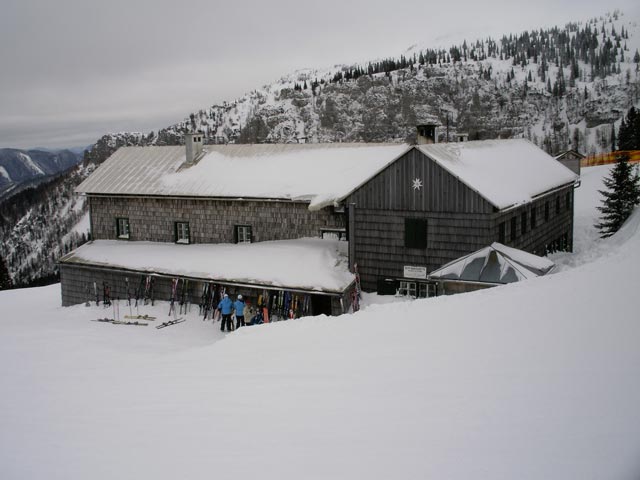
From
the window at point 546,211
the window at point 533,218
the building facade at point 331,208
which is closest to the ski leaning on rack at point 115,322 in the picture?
the building facade at point 331,208

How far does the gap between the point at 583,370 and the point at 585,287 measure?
14.8ft

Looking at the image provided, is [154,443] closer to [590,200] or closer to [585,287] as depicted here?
[585,287]

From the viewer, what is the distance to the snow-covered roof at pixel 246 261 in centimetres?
2070

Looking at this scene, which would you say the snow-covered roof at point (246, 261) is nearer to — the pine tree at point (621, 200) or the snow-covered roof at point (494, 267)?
the snow-covered roof at point (494, 267)

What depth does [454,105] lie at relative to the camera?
6309 inches

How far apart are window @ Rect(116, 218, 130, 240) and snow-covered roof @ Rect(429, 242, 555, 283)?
1723 cm

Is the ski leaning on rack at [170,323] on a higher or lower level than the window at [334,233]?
Answer: lower

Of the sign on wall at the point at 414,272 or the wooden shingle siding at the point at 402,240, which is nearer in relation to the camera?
the wooden shingle siding at the point at 402,240

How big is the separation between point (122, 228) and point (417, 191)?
16480mm

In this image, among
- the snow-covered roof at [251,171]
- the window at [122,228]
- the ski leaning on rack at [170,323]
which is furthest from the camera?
the window at [122,228]

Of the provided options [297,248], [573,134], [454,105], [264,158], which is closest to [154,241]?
[264,158]

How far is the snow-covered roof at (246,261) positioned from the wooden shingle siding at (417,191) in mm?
2755

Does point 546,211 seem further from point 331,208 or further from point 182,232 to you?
point 182,232

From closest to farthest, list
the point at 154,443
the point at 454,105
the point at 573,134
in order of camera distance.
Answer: the point at 154,443, the point at 573,134, the point at 454,105
